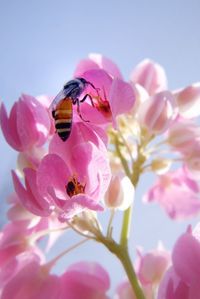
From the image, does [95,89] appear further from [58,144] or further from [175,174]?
[175,174]

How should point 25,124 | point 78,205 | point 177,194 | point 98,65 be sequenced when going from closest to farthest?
point 78,205
point 25,124
point 98,65
point 177,194

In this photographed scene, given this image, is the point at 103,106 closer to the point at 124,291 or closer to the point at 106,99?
the point at 106,99

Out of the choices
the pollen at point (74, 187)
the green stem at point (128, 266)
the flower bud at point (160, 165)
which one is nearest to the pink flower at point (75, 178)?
the pollen at point (74, 187)

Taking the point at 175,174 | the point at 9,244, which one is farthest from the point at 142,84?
the point at 9,244

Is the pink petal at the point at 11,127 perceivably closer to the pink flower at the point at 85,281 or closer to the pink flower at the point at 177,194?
the pink flower at the point at 85,281

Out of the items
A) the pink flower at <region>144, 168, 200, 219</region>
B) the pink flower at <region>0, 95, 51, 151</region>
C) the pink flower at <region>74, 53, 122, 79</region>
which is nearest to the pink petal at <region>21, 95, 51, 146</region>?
the pink flower at <region>0, 95, 51, 151</region>

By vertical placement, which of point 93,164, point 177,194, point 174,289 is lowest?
point 177,194

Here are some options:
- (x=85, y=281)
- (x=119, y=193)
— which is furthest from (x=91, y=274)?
(x=119, y=193)
